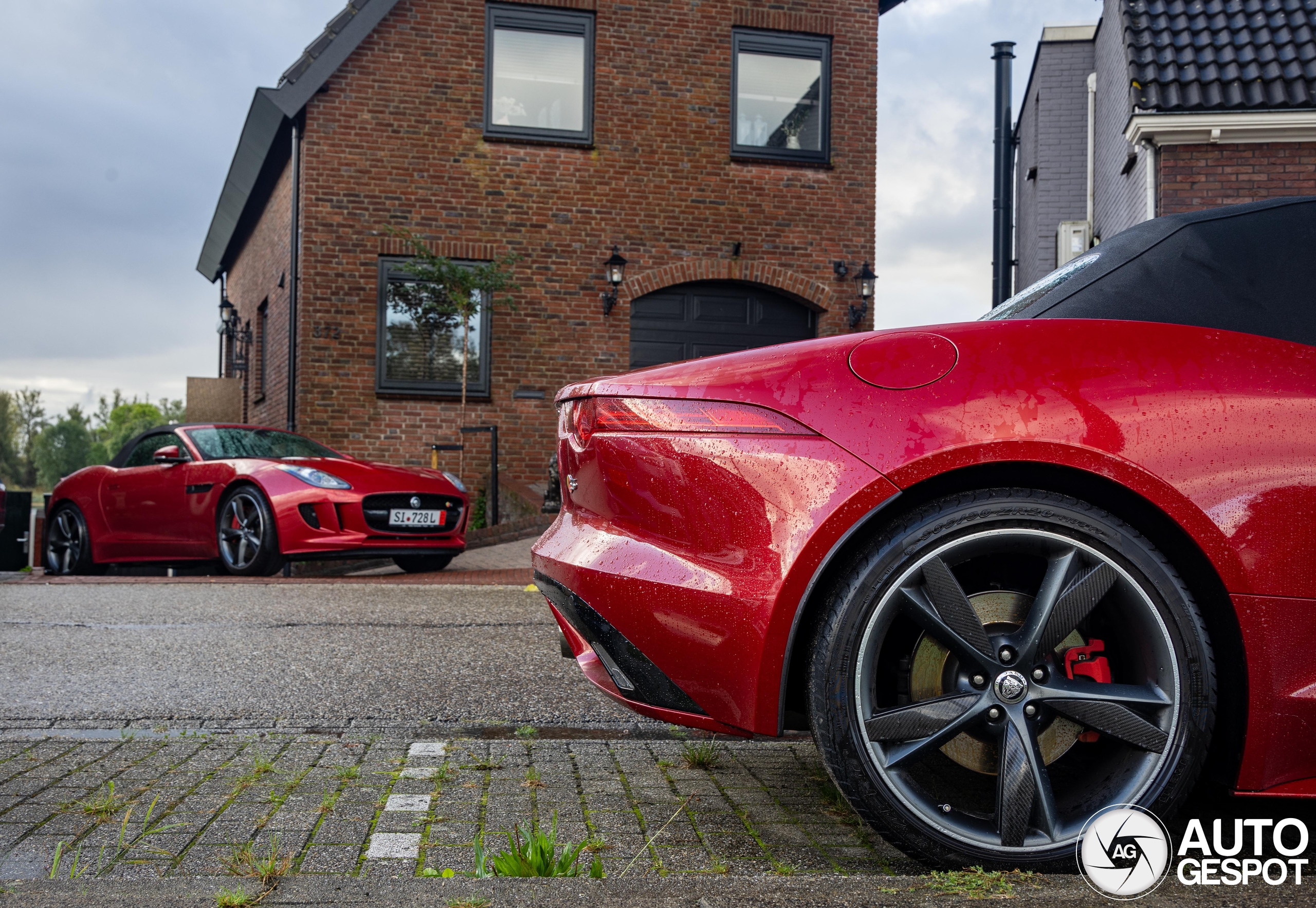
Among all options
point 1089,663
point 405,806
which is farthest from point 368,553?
point 1089,663

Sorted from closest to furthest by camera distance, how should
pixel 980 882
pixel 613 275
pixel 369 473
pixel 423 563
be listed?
1. pixel 980 882
2. pixel 369 473
3. pixel 423 563
4. pixel 613 275

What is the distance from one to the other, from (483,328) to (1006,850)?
12794 millimetres

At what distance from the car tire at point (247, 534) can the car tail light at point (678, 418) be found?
6.77m

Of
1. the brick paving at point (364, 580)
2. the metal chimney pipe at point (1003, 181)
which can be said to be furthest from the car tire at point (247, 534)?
the metal chimney pipe at point (1003, 181)

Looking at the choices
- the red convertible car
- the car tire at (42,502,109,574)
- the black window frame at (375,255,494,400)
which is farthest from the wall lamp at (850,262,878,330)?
the red convertible car

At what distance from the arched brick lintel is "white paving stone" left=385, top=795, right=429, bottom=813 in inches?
480

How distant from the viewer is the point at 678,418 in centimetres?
242

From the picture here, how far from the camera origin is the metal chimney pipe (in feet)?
73.4

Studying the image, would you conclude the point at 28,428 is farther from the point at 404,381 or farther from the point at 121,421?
the point at 404,381

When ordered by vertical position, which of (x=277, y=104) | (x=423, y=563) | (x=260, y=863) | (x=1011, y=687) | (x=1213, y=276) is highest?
(x=277, y=104)

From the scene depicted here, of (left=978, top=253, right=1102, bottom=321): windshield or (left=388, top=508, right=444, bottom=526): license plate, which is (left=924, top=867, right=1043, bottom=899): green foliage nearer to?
(left=978, top=253, right=1102, bottom=321): windshield

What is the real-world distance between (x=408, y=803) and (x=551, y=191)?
1256 cm

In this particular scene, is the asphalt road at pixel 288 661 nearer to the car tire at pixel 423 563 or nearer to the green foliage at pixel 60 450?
the car tire at pixel 423 563

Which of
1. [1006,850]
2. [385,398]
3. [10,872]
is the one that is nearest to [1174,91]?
[385,398]
